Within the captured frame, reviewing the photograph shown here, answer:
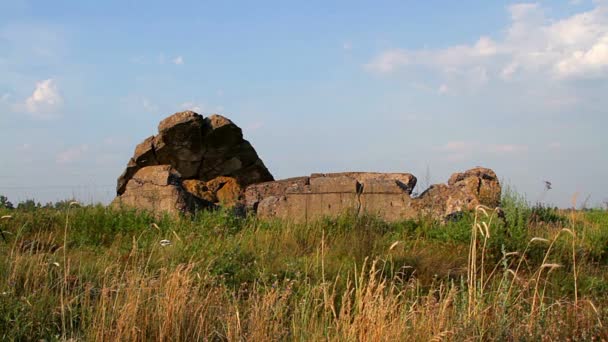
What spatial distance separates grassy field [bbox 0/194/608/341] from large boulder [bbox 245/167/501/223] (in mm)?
993

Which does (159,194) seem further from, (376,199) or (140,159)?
(376,199)

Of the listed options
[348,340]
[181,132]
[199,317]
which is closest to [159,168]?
[181,132]

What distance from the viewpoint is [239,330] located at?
4742 mm

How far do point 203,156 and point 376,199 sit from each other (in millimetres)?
5233

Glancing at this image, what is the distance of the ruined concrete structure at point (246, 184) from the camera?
490 inches

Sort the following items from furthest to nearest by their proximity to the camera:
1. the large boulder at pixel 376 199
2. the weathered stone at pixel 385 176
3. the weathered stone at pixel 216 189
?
the weathered stone at pixel 216 189 → the weathered stone at pixel 385 176 → the large boulder at pixel 376 199

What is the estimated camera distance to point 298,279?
7.00m

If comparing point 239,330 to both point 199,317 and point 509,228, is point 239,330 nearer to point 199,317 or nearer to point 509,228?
point 199,317

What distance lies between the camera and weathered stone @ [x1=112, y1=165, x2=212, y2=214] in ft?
41.0

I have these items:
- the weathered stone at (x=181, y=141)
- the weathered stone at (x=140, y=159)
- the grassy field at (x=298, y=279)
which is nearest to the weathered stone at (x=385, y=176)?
the grassy field at (x=298, y=279)

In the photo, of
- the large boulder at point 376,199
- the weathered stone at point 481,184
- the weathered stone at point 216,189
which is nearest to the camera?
the large boulder at point 376,199

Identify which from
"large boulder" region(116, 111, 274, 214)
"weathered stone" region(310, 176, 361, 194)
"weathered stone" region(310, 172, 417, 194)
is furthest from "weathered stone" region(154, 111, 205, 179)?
"weathered stone" region(310, 176, 361, 194)

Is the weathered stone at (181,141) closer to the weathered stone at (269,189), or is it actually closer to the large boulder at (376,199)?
the weathered stone at (269,189)

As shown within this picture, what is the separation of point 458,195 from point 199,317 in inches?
319
